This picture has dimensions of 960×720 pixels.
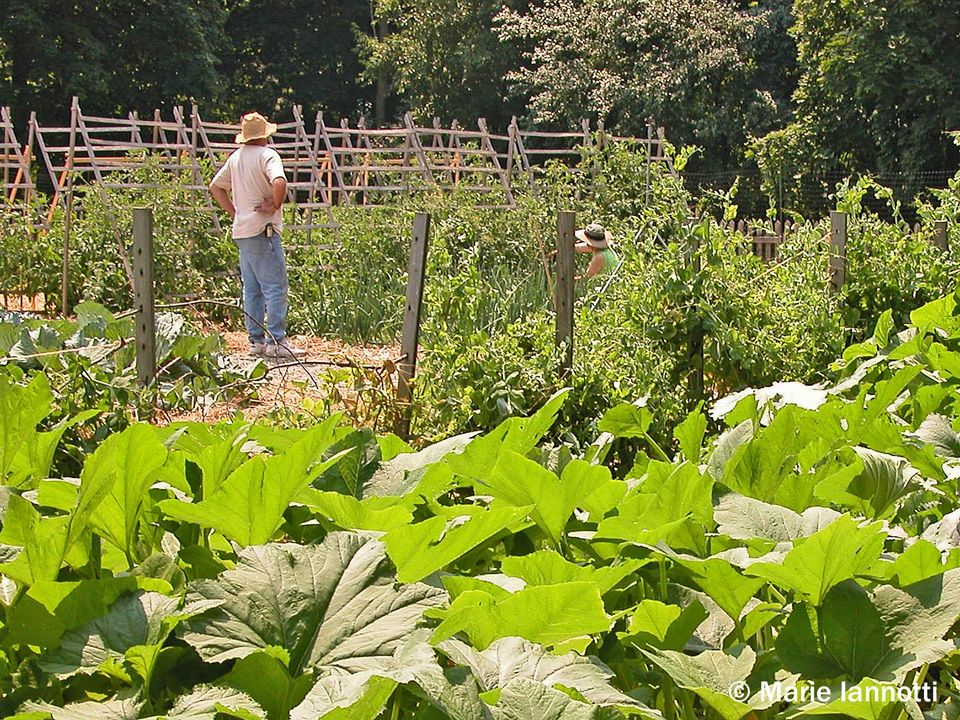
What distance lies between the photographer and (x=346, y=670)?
742 mm

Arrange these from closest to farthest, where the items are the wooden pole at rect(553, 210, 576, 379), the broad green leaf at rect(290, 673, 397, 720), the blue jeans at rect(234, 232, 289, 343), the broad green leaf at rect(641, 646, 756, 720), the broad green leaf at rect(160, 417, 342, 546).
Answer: the broad green leaf at rect(290, 673, 397, 720), the broad green leaf at rect(641, 646, 756, 720), the broad green leaf at rect(160, 417, 342, 546), the wooden pole at rect(553, 210, 576, 379), the blue jeans at rect(234, 232, 289, 343)

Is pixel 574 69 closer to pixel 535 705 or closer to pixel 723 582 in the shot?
pixel 723 582

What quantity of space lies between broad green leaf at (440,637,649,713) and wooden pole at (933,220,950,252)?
6.89 meters

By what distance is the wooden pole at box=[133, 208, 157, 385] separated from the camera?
16.4 feet

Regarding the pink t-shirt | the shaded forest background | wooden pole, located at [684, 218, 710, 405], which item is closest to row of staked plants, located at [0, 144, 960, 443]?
wooden pole, located at [684, 218, 710, 405]

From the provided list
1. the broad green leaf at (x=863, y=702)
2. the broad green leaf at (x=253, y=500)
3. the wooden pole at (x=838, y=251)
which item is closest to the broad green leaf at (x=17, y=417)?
the broad green leaf at (x=253, y=500)

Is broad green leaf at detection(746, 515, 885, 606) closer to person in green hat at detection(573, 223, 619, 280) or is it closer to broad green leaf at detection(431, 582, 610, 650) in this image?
broad green leaf at detection(431, 582, 610, 650)

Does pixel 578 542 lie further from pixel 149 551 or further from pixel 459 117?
pixel 459 117

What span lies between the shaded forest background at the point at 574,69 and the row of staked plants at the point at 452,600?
2312 centimetres

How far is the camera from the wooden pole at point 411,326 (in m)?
5.34

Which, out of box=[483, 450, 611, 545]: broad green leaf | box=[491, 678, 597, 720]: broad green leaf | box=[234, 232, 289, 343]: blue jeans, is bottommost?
box=[234, 232, 289, 343]: blue jeans

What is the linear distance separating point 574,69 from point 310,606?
28.6 m

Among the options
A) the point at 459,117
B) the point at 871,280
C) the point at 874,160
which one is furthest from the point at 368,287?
the point at 459,117

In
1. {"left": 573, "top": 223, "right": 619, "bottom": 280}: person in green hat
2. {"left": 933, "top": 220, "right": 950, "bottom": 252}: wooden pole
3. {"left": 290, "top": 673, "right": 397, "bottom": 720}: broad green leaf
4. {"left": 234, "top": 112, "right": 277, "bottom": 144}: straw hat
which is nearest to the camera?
{"left": 290, "top": 673, "right": 397, "bottom": 720}: broad green leaf
